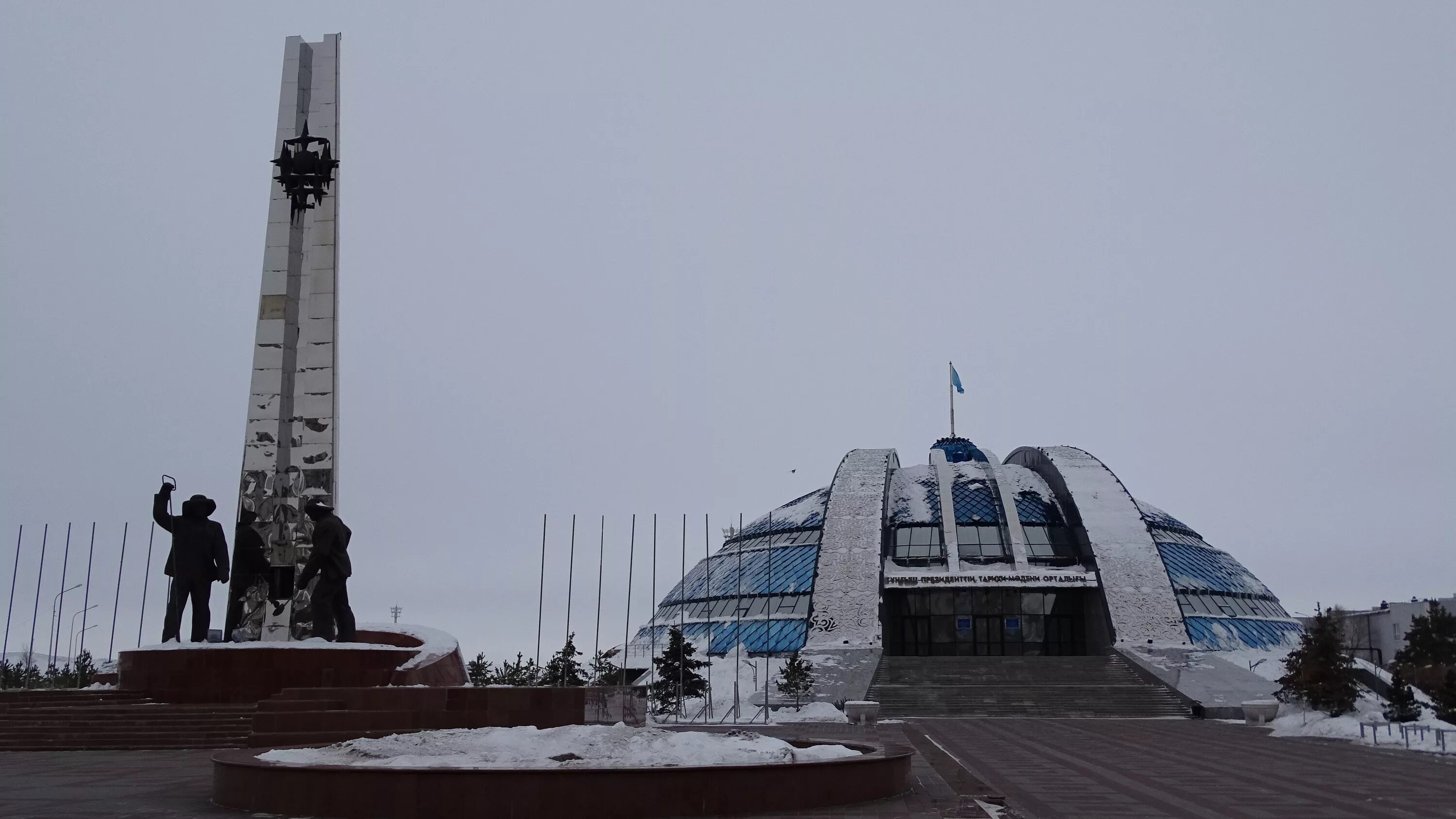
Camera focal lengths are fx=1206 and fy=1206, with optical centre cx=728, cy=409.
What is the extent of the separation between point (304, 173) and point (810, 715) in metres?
18.7

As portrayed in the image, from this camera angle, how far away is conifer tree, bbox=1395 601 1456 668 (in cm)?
3900

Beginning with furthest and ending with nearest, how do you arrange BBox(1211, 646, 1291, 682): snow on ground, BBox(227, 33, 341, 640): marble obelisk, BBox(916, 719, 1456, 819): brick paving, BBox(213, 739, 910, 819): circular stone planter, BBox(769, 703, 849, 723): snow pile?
BBox(1211, 646, 1291, 682): snow on ground, BBox(769, 703, 849, 723): snow pile, BBox(227, 33, 341, 640): marble obelisk, BBox(916, 719, 1456, 819): brick paving, BBox(213, 739, 910, 819): circular stone planter

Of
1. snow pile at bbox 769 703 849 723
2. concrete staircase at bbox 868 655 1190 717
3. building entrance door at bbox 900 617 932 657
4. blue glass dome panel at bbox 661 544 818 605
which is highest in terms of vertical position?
blue glass dome panel at bbox 661 544 818 605

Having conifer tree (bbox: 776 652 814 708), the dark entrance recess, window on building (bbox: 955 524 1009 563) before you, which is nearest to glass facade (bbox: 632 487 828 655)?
conifer tree (bbox: 776 652 814 708)

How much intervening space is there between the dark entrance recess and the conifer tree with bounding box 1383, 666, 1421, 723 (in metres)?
18.9

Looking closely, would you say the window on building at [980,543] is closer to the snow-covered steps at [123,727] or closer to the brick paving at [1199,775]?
the brick paving at [1199,775]

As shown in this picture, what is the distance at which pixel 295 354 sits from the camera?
24703 mm

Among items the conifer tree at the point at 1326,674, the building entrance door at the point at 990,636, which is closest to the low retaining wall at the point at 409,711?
the conifer tree at the point at 1326,674

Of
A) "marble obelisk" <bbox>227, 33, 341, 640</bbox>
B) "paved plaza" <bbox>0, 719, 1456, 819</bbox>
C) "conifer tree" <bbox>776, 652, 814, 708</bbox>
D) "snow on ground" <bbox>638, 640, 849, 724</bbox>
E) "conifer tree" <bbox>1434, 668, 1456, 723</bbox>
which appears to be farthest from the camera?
"conifer tree" <bbox>776, 652, 814, 708</bbox>

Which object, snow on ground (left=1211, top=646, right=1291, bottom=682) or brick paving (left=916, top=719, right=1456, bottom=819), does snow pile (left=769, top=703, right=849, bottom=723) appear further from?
snow on ground (left=1211, top=646, right=1291, bottom=682)

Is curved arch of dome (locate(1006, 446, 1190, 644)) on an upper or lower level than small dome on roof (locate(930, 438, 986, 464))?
lower

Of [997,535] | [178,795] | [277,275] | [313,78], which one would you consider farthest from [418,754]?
[997,535]

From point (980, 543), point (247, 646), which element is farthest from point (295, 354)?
point (980, 543)

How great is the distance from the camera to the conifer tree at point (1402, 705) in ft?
84.0
